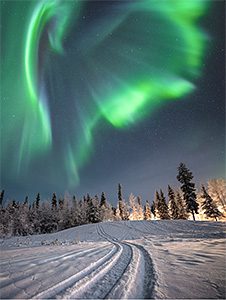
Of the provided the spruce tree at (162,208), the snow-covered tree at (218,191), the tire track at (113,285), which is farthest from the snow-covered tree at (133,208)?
the tire track at (113,285)

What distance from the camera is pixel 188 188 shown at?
3616 cm

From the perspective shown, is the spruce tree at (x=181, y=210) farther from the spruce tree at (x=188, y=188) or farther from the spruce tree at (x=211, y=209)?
the spruce tree at (x=188, y=188)

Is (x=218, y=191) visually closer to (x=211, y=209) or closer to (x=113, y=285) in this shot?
(x=211, y=209)

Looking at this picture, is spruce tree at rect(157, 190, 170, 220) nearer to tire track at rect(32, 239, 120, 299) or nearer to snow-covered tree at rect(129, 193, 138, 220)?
snow-covered tree at rect(129, 193, 138, 220)

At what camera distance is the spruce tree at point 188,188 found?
3497 centimetres

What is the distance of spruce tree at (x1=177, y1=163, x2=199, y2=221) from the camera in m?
35.0

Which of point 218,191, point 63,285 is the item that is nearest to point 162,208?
point 218,191

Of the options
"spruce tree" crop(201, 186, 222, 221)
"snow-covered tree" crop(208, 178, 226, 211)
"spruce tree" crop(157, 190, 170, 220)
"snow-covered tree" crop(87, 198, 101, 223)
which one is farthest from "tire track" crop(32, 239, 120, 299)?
"spruce tree" crop(157, 190, 170, 220)

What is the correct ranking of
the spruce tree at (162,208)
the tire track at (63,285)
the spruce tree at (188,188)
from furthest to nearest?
the spruce tree at (162,208)
the spruce tree at (188,188)
the tire track at (63,285)

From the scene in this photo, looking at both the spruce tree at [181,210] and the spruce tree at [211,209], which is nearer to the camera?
Answer: the spruce tree at [211,209]

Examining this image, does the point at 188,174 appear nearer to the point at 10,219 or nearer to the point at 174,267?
the point at 174,267

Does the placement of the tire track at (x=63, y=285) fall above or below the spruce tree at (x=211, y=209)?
below

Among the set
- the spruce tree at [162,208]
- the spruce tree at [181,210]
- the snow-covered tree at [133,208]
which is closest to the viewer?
the spruce tree at [181,210]

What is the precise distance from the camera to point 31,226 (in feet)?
176
